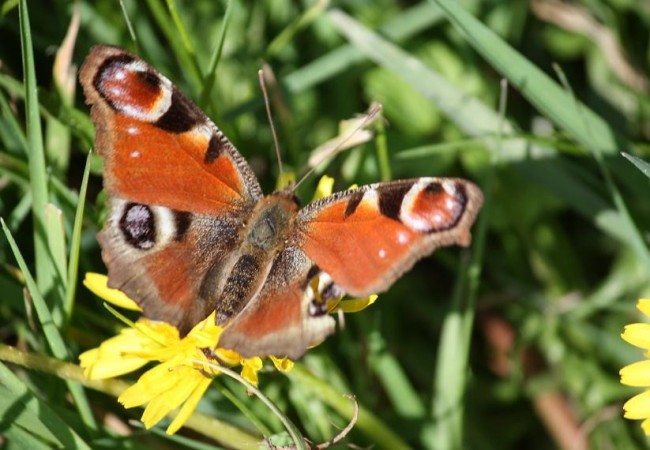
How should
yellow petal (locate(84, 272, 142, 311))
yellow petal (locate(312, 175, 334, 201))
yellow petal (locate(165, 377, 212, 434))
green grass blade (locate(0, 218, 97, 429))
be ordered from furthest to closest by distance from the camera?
1. yellow petal (locate(312, 175, 334, 201))
2. yellow petal (locate(84, 272, 142, 311))
3. green grass blade (locate(0, 218, 97, 429))
4. yellow petal (locate(165, 377, 212, 434))

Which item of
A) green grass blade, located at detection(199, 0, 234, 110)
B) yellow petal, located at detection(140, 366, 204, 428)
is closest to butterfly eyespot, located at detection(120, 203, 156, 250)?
yellow petal, located at detection(140, 366, 204, 428)

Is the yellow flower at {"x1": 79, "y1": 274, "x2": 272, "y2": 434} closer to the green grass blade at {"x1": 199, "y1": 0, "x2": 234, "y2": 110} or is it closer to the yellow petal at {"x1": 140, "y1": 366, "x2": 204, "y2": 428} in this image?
the yellow petal at {"x1": 140, "y1": 366, "x2": 204, "y2": 428}

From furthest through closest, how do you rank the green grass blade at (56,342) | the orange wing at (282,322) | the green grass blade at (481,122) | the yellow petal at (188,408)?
1. the green grass blade at (481,122)
2. the green grass blade at (56,342)
3. the yellow petal at (188,408)
4. the orange wing at (282,322)

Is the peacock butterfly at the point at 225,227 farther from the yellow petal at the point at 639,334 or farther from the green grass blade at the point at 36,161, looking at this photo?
the yellow petal at the point at 639,334

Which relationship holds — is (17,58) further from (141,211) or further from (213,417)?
(213,417)

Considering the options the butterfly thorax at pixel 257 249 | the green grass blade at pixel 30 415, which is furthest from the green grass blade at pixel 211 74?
the green grass blade at pixel 30 415

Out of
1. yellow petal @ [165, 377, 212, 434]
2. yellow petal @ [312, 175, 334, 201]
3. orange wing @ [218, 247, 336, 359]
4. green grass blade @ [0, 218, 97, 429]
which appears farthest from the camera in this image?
yellow petal @ [312, 175, 334, 201]

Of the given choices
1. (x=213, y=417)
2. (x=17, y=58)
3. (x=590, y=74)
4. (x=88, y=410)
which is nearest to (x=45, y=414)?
(x=88, y=410)
